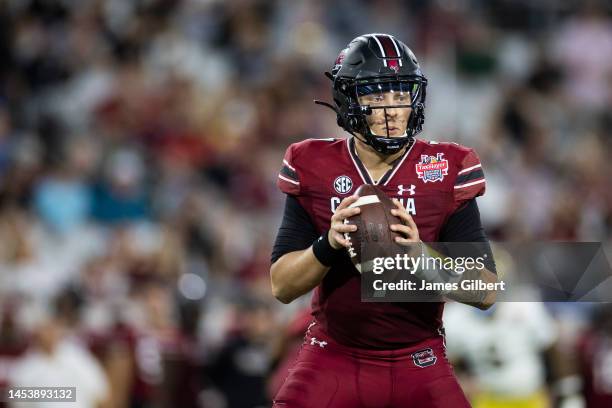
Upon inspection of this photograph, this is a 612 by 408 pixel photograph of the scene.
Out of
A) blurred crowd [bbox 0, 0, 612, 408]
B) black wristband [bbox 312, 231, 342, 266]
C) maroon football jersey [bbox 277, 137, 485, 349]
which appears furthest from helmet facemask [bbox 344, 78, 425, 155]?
blurred crowd [bbox 0, 0, 612, 408]

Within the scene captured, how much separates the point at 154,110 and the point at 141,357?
3255 millimetres

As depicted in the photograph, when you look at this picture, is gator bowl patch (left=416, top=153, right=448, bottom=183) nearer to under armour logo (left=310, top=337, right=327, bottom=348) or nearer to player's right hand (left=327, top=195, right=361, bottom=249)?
player's right hand (left=327, top=195, right=361, bottom=249)

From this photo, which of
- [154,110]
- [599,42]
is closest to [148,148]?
[154,110]

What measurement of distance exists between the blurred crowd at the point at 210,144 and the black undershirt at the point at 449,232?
11.1ft

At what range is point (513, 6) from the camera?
12062 millimetres

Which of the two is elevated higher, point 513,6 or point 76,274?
point 513,6

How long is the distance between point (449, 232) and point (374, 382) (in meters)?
0.54

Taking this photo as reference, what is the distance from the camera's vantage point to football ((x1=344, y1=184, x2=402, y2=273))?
3.69m

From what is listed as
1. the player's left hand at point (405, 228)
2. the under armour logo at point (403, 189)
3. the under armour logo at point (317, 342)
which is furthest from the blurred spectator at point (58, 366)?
the player's left hand at point (405, 228)

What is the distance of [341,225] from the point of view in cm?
370

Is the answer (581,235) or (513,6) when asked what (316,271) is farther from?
(513,6)

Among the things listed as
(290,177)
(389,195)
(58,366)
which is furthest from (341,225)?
(58,366)

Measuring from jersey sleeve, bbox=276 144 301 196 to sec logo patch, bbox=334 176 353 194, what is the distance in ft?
0.42

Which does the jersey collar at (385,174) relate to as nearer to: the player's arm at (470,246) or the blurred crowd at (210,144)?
the player's arm at (470,246)
